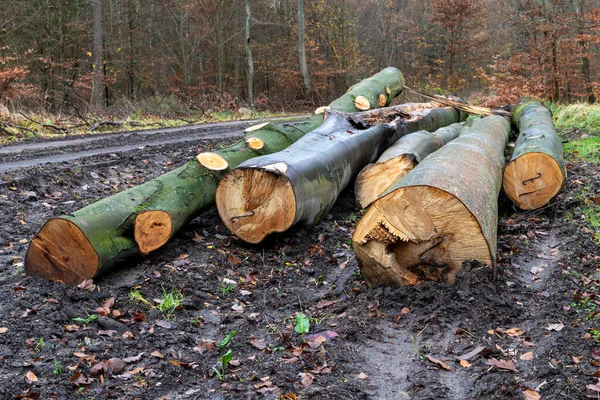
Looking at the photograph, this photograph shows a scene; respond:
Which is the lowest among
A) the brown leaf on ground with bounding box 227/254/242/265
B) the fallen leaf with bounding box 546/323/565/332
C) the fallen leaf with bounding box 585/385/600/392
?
the brown leaf on ground with bounding box 227/254/242/265

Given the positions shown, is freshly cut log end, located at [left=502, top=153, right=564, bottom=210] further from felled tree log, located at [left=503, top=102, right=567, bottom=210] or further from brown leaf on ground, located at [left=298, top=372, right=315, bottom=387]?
brown leaf on ground, located at [left=298, top=372, right=315, bottom=387]

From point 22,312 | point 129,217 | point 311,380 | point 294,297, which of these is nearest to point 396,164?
point 294,297

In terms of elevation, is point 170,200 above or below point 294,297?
above

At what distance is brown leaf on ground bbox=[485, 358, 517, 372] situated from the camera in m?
3.18

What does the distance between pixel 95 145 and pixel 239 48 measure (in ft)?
59.5

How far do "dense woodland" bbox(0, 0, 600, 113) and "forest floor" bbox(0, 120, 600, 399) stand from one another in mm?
13804

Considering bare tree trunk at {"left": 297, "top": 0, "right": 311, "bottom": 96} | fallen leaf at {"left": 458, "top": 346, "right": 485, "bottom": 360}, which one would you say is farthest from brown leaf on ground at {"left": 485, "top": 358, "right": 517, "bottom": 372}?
bare tree trunk at {"left": 297, "top": 0, "right": 311, "bottom": 96}

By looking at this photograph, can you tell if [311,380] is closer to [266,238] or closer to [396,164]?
[266,238]

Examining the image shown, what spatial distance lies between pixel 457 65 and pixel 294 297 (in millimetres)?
26659

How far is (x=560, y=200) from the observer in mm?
6734

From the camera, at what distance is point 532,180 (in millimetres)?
6555

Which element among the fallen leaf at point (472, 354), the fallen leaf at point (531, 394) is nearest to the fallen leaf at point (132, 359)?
the fallen leaf at point (472, 354)

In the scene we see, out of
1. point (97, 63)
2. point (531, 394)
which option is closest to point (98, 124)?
point (97, 63)

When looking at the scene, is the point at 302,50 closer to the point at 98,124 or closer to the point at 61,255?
the point at 98,124
